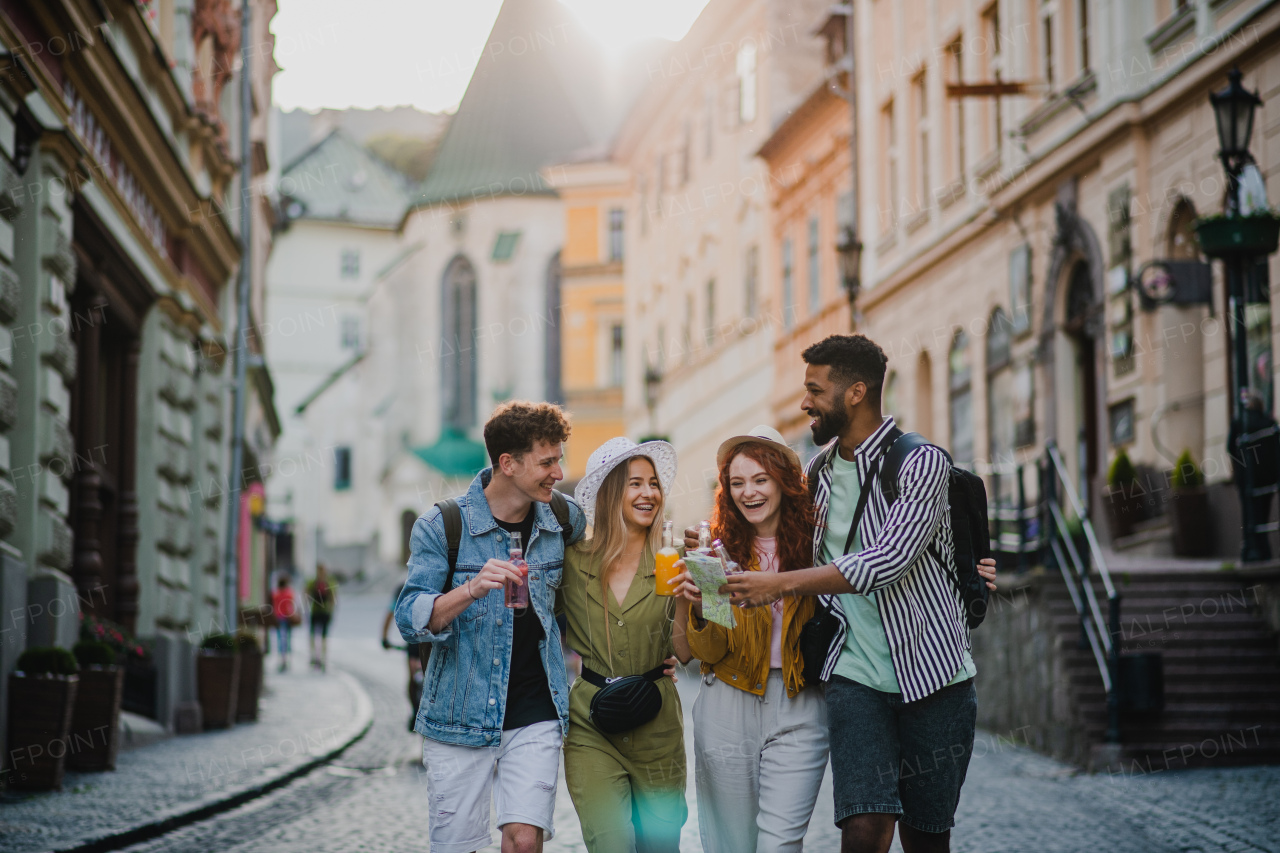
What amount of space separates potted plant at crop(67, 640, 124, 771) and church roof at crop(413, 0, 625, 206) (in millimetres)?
62734

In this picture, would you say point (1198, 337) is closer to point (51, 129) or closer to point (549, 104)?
point (51, 129)

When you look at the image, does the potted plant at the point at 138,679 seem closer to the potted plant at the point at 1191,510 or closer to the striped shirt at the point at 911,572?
the potted plant at the point at 1191,510

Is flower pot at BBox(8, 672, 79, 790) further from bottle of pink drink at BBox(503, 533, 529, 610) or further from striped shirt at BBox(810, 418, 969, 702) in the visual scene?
striped shirt at BBox(810, 418, 969, 702)

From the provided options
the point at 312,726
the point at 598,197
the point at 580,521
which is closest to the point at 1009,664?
the point at 312,726

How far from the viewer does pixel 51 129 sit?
12.6 m

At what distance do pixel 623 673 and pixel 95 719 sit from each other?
309 inches

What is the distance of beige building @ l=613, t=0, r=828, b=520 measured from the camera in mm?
37188

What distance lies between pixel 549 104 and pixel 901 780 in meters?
76.2

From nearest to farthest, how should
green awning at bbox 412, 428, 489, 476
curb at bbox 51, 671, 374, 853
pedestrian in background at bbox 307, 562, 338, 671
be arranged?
curb at bbox 51, 671, 374, 853, pedestrian in background at bbox 307, 562, 338, 671, green awning at bbox 412, 428, 489, 476

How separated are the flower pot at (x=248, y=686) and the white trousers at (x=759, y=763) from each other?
44.9ft

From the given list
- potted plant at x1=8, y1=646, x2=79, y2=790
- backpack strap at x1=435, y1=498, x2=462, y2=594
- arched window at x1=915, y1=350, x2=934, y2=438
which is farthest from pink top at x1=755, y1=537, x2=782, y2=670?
arched window at x1=915, y1=350, x2=934, y2=438

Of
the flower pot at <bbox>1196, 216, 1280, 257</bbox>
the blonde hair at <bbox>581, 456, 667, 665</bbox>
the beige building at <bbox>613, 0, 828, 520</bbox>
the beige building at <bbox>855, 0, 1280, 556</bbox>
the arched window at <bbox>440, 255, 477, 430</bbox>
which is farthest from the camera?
the arched window at <bbox>440, 255, 477, 430</bbox>

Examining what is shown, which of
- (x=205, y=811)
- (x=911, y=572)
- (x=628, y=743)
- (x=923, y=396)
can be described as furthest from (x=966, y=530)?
(x=923, y=396)

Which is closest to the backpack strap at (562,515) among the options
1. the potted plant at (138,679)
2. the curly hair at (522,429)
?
the curly hair at (522,429)
